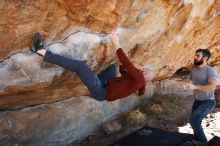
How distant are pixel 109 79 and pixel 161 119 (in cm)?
239

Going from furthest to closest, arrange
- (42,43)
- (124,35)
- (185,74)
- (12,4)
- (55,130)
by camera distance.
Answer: (185,74)
(55,130)
(124,35)
(42,43)
(12,4)

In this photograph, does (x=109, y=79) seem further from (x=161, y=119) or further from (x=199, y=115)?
(x=161, y=119)

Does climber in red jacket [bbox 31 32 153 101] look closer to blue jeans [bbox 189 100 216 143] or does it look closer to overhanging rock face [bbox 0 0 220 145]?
overhanging rock face [bbox 0 0 220 145]

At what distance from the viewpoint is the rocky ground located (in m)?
6.66

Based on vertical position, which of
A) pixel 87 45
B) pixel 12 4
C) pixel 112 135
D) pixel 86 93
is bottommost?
pixel 112 135

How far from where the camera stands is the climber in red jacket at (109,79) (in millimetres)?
4699

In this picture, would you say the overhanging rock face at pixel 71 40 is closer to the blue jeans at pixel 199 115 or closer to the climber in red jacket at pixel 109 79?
the climber in red jacket at pixel 109 79

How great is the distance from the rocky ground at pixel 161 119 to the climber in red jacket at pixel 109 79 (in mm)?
1570

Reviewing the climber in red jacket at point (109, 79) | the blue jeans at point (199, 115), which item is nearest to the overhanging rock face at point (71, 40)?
the climber in red jacket at point (109, 79)

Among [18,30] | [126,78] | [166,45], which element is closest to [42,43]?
[18,30]

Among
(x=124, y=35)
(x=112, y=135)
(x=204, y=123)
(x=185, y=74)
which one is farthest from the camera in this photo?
(x=185, y=74)

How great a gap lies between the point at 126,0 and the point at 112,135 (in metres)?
2.55

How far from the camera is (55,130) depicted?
6.13m

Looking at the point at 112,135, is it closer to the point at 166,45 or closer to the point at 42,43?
the point at 166,45
